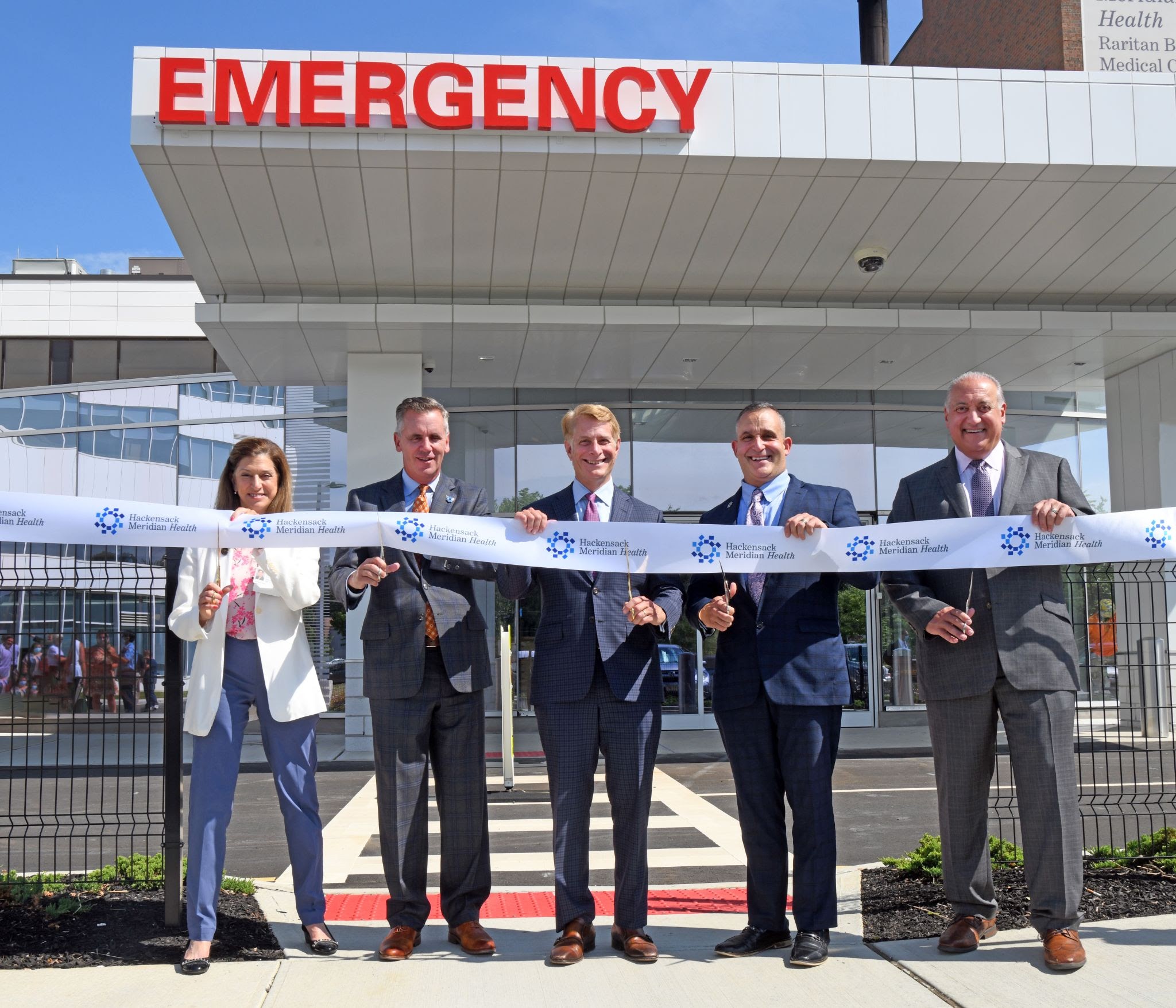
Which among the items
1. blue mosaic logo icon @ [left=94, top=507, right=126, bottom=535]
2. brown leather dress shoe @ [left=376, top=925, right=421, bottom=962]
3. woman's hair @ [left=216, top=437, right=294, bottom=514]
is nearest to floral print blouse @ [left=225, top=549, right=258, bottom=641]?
woman's hair @ [left=216, top=437, right=294, bottom=514]

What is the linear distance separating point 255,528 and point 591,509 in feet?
4.80

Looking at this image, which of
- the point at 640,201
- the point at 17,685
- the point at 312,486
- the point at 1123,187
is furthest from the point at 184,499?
the point at 1123,187

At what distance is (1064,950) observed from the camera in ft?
13.2

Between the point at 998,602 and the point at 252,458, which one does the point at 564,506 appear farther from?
the point at 998,602

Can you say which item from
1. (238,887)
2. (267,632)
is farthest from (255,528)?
(238,887)

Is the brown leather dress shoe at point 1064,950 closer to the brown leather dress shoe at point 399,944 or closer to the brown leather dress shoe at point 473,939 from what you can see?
the brown leather dress shoe at point 473,939

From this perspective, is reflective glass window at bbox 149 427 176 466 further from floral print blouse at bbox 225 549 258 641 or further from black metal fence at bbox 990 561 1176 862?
floral print blouse at bbox 225 549 258 641

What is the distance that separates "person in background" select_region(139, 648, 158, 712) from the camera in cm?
533

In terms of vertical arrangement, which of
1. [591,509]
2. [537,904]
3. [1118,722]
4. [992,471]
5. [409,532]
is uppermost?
[992,471]

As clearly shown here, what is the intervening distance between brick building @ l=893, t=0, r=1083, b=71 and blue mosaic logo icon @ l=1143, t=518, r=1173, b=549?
543 inches

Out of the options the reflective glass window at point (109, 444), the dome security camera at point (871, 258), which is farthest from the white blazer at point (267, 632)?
A: the reflective glass window at point (109, 444)

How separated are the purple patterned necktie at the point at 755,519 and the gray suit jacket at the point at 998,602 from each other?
591mm

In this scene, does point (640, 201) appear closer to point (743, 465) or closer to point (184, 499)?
point (743, 465)

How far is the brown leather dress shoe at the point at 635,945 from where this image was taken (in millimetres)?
4234
